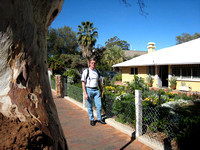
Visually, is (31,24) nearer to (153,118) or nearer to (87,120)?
(153,118)

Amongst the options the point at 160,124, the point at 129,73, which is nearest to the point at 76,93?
the point at 160,124

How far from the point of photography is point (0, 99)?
1056 millimetres

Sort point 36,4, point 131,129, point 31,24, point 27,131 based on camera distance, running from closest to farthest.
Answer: point 27,131
point 31,24
point 36,4
point 131,129

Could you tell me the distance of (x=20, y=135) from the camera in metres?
0.98

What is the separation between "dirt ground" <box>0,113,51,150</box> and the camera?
36.8 inches

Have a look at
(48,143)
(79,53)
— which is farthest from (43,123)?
(79,53)

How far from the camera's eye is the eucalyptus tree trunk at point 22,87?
99cm

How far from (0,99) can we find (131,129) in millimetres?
3610

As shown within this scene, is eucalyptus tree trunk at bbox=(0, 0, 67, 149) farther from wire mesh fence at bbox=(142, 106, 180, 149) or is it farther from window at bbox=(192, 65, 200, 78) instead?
window at bbox=(192, 65, 200, 78)

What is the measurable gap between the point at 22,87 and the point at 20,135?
33cm

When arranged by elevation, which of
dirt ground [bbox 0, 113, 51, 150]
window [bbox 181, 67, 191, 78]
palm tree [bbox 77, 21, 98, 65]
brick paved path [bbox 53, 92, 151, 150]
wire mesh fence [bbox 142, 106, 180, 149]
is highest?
palm tree [bbox 77, 21, 98, 65]

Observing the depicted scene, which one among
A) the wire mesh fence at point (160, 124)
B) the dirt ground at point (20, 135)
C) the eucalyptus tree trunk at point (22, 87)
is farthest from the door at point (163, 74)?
the dirt ground at point (20, 135)

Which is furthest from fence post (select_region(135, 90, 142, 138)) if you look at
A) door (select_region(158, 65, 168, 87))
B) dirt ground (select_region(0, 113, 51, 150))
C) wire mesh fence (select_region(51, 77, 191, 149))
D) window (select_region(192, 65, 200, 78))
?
door (select_region(158, 65, 168, 87))

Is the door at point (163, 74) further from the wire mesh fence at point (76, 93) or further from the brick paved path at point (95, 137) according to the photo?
the brick paved path at point (95, 137)
